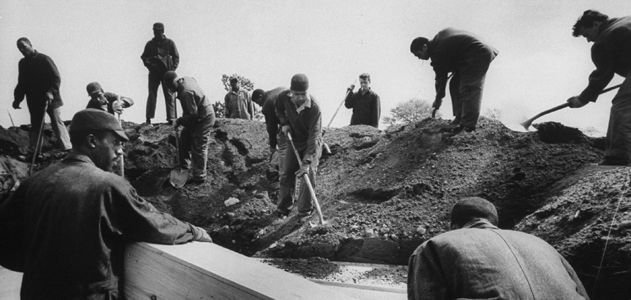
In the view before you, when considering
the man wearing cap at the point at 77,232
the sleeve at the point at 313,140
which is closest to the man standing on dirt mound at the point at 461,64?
the sleeve at the point at 313,140

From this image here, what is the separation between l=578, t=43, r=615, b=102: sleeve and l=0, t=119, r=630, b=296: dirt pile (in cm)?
88

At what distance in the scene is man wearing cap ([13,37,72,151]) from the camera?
6812 millimetres

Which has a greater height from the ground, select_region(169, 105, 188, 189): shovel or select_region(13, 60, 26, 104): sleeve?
select_region(13, 60, 26, 104): sleeve

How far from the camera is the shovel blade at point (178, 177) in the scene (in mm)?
7281

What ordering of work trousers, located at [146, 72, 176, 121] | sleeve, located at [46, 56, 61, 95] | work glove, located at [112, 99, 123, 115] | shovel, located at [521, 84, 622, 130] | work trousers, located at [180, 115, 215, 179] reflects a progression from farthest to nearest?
work trousers, located at [146, 72, 176, 121], work trousers, located at [180, 115, 215, 179], sleeve, located at [46, 56, 61, 95], work glove, located at [112, 99, 123, 115], shovel, located at [521, 84, 622, 130]

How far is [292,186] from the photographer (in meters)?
5.97

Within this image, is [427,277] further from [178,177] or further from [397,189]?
[178,177]

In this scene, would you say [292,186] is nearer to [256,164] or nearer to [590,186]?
[256,164]

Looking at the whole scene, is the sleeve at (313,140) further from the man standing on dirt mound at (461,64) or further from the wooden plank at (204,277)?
the wooden plank at (204,277)

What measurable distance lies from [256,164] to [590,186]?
18.5 ft

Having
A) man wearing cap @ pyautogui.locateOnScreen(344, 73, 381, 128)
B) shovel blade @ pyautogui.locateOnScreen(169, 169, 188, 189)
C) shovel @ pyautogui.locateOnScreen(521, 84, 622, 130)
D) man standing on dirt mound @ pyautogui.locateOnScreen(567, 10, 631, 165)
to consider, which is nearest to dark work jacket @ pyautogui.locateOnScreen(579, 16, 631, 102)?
man standing on dirt mound @ pyautogui.locateOnScreen(567, 10, 631, 165)

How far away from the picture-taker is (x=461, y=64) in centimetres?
625

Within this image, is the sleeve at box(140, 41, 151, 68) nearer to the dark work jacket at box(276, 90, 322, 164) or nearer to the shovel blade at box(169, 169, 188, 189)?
the shovel blade at box(169, 169, 188, 189)

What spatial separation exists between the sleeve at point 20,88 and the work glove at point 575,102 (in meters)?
7.81
